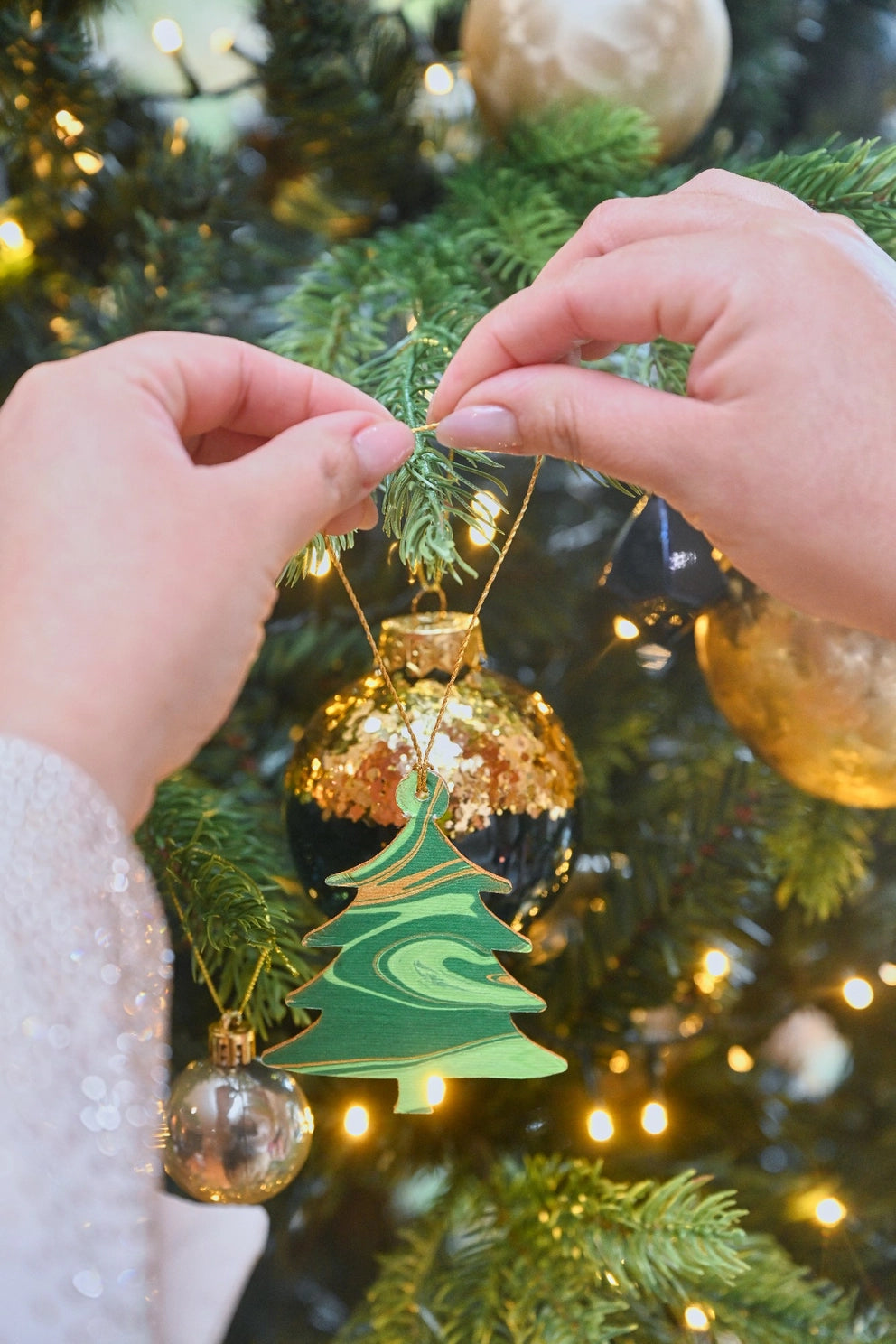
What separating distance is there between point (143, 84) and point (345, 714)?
0.60 m

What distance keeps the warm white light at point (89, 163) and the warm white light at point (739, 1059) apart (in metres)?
0.95

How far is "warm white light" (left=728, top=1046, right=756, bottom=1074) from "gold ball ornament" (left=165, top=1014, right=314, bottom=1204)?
0.49m

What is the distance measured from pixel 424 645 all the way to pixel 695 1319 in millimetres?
491

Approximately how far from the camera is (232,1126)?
2.08ft

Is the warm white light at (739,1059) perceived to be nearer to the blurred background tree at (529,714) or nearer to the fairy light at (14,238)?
the blurred background tree at (529,714)

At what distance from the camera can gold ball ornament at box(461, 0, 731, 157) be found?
681 millimetres

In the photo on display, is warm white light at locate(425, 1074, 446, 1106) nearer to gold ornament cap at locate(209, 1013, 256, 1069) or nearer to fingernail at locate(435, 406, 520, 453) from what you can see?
gold ornament cap at locate(209, 1013, 256, 1069)

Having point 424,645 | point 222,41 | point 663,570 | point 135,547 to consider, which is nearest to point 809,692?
point 663,570

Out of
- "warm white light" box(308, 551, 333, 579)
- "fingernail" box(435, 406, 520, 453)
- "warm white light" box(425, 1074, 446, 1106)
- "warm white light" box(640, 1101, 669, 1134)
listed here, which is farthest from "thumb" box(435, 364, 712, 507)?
"warm white light" box(640, 1101, 669, 1134)

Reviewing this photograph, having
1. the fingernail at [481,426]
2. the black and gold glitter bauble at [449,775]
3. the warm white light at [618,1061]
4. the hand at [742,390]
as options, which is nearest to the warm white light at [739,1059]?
the warm white light at [618,1061]

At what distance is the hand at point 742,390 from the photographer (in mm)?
456

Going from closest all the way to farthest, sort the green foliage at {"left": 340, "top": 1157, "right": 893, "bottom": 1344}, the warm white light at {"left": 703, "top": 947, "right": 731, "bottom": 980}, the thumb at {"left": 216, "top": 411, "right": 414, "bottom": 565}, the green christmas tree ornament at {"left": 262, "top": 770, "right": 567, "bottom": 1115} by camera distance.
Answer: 1. the thumb at {"left": 216, "top": 411, "right": 414, "bottom": 565}
2. the green christmas tree ornament at {"left": 262, "top": 770, "right": 567, "bottom": 1115}
3. the green foliage at {"left": 340, "top": 1157, "right": 893, "bottom": 1344}
4. the warm white light at {"left": 703, "top": 947, "right": 731, "bottom": 980}

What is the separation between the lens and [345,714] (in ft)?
2.12

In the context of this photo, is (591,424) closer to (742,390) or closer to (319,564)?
(742,390)
